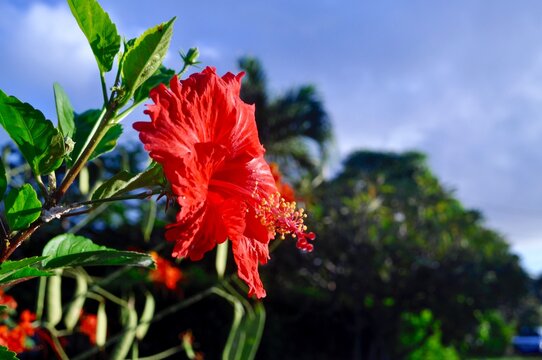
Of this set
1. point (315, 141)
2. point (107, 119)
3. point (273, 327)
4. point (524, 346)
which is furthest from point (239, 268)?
point (524, 346)

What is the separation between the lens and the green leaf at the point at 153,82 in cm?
77

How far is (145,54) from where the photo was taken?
2.26ft

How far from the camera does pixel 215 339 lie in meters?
7.60

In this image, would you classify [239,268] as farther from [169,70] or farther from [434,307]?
[434,307]

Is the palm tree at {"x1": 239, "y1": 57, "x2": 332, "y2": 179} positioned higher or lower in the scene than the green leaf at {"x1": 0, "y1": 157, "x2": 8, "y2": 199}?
higher

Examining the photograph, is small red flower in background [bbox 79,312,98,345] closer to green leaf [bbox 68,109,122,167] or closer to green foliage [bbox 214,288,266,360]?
green foliage [bbox 214,288,266,360]

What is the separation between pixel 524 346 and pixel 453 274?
56.6 feet

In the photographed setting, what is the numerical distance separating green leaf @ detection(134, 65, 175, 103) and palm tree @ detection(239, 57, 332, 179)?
12955 mm

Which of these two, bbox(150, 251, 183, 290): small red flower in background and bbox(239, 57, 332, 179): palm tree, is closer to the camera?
bbox(150, 251, 183, 290): small red flower in background

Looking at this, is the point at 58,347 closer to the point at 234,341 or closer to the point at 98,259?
the point at 234,341

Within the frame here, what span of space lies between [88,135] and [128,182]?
17cm

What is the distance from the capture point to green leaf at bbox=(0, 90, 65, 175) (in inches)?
27.2

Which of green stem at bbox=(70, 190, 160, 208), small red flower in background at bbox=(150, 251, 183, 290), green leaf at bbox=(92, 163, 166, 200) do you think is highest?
small red flower in background at bbox=(150, 251, 183, 290)

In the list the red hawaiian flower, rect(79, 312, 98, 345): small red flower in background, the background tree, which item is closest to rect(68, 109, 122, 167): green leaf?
the red hawaiian flower
